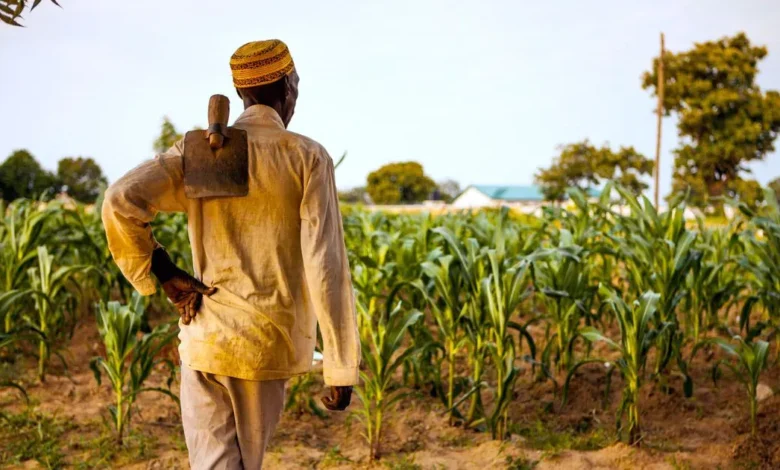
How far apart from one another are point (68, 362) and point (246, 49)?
3.85 meters

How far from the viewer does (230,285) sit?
199 centimetres

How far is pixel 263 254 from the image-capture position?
200 centimetres

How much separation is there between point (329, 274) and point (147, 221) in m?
0.49

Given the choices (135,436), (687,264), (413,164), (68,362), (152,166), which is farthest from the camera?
(413,164)

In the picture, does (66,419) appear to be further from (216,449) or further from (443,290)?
(216,449)

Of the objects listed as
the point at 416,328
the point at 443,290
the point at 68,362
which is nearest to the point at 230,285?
the point at 443,290

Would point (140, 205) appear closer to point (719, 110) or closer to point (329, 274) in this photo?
point (329, 274)

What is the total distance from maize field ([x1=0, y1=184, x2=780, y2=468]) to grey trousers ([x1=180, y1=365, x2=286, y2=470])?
138 cm

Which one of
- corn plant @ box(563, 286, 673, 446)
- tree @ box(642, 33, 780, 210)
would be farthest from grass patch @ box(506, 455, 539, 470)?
tree @ box(642, 33, 780, 210)

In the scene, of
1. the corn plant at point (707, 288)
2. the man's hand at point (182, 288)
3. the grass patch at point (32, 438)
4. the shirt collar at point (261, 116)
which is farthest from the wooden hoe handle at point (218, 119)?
the corn plant at point (707, 288)

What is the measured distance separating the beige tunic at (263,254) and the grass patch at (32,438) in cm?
207

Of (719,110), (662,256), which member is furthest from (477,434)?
(719,110)

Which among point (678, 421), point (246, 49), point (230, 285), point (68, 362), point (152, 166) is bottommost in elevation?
point (678, 421)

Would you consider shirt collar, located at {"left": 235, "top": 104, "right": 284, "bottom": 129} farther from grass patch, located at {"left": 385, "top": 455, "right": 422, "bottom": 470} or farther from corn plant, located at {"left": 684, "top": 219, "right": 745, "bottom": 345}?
corn plant, located at {"left": 684, "top": 219, "right": 745, "bottom": 345}
